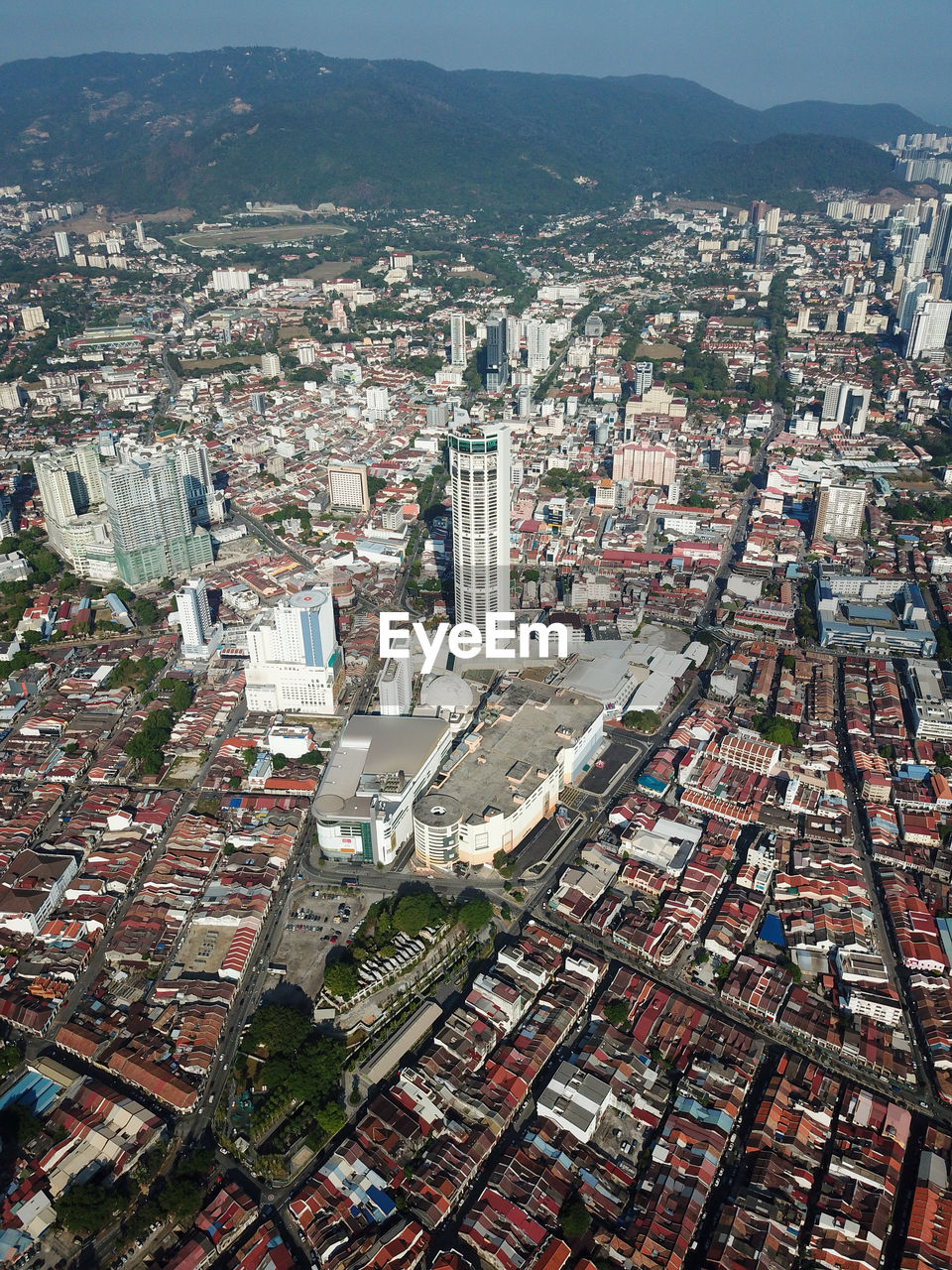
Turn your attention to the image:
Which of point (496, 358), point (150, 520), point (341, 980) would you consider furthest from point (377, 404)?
point (341, 980)

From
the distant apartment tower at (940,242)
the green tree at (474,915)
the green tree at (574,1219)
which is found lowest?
the green tree at (574,1219)

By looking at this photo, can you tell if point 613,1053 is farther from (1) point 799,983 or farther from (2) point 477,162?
(2) point 477,162

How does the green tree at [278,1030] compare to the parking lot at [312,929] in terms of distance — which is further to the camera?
the parking lot at [312,929]

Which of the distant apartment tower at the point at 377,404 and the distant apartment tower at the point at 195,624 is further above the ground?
the distant apartment tower at the point at 377,404

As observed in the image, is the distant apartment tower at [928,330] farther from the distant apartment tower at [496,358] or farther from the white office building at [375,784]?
the white office building at [375,784]

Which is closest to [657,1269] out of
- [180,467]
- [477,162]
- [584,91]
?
[180,467]

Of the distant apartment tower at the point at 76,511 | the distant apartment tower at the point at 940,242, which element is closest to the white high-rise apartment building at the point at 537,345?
the distant apartment tower at the point at 76,511
